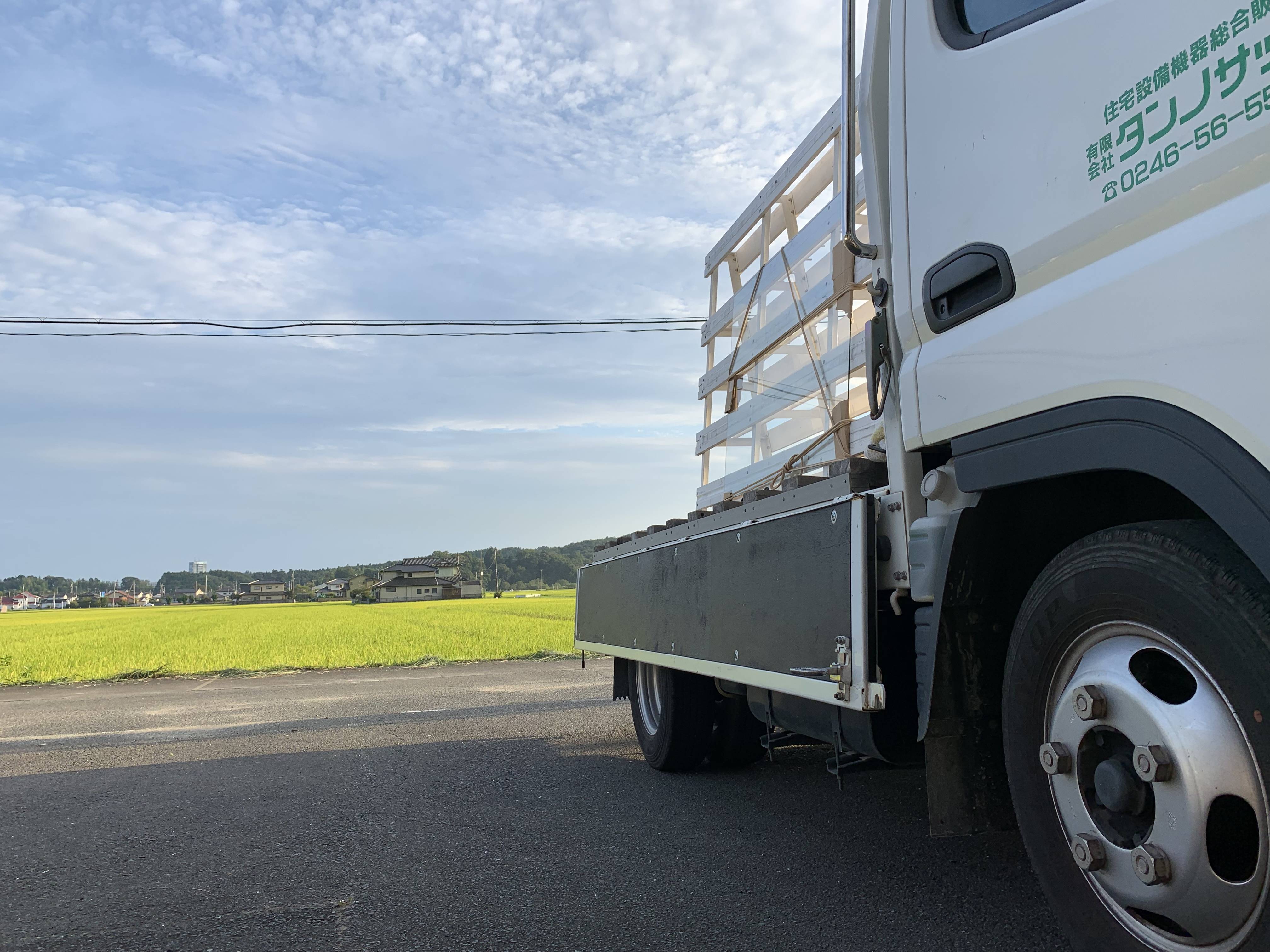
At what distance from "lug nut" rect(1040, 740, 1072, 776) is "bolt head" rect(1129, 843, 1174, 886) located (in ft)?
0.71

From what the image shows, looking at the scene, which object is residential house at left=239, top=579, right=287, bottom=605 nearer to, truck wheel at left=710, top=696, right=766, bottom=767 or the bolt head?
truck wheel at left=710, top=696, right=766, bottom=767

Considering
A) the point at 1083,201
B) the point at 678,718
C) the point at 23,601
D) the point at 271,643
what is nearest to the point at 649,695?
the point at 678,718

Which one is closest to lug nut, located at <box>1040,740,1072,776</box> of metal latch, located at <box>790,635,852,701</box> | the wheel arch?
the wheel arch

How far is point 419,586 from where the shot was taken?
9856cm

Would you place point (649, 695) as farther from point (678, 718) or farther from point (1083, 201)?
point (1083, 201)

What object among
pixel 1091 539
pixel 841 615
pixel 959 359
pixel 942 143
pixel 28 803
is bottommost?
pixel 28 803

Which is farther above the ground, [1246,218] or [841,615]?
[1246,218]

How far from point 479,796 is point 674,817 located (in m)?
1.23

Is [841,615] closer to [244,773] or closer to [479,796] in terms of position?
[479,796]

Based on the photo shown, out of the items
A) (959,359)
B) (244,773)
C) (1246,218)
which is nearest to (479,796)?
(244,773)

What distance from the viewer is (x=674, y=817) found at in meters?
4.44

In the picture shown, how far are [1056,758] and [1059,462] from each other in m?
0.64

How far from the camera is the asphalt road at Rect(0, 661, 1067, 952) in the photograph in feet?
9.85

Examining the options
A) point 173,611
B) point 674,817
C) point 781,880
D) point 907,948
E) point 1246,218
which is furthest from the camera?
point 173,611
